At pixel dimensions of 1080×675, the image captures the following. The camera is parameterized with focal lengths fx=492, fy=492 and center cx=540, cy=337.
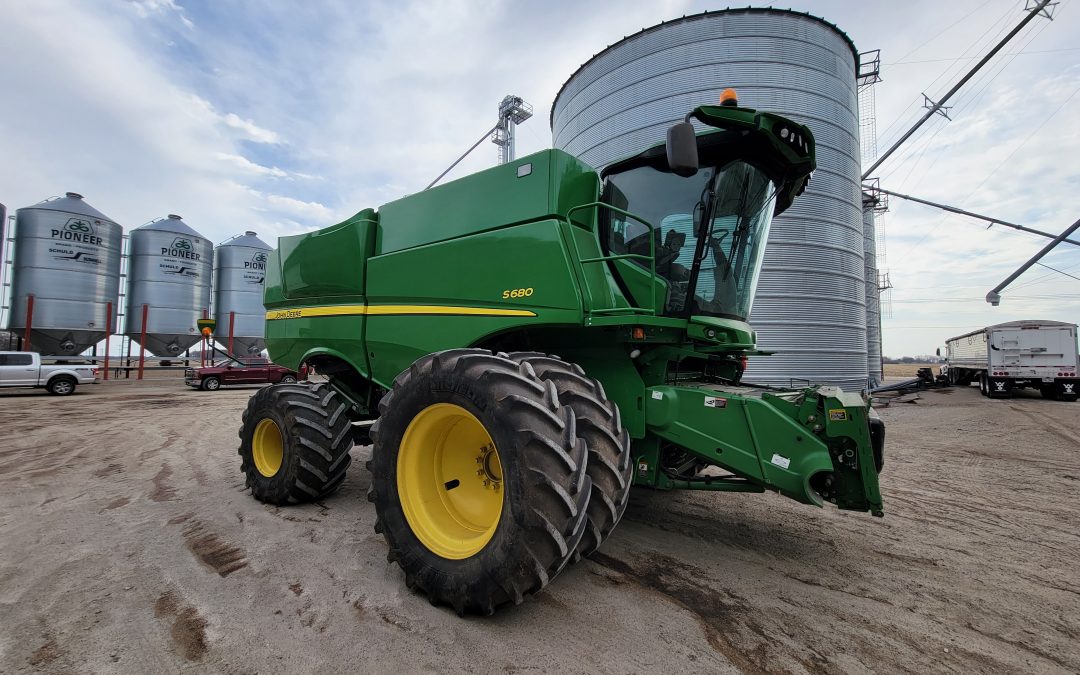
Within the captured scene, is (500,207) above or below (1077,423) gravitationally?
above

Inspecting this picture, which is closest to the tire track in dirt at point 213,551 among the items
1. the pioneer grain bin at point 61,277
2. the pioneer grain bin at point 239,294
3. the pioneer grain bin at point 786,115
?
the pioneer grain bin at point 786,115

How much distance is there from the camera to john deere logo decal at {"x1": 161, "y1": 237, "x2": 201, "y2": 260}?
25203 millimetres

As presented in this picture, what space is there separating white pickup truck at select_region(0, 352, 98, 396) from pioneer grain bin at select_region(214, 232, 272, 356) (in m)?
10.1

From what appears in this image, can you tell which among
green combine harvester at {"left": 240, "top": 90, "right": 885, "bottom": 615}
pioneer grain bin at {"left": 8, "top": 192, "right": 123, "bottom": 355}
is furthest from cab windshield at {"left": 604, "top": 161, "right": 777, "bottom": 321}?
pioneer grain bin at {"left": 8, "top": 192, "right": 123, "bottom": 355}

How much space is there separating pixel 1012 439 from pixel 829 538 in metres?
7.76

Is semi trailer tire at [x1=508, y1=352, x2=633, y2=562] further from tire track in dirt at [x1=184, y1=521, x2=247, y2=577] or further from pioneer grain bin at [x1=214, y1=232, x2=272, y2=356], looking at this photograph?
pioneer grain bin at [x1=214, y1=232, x2=272, y2=356]

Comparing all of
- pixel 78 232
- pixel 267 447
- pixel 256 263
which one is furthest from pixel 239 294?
pixel 267 447

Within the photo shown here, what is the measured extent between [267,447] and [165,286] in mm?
26196

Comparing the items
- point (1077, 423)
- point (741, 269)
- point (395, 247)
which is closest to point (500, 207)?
point (395, 247)

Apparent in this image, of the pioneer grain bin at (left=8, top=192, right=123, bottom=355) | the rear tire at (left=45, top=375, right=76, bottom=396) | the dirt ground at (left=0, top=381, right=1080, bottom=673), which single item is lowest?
the dirt ground at (left=0, top=381, right=1080, bottom=673)

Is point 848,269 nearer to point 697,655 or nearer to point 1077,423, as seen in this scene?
point 1077,423

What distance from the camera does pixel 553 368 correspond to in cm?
268

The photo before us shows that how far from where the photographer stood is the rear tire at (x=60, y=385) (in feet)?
54.7

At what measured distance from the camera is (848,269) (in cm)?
1432
